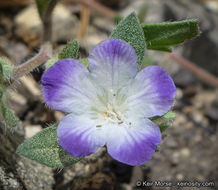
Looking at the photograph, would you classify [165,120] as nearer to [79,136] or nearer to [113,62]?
[113,62]

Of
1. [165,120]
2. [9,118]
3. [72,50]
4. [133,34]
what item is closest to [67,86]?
[72,50]

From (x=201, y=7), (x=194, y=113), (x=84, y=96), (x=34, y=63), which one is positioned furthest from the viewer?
(x=201, y=7)

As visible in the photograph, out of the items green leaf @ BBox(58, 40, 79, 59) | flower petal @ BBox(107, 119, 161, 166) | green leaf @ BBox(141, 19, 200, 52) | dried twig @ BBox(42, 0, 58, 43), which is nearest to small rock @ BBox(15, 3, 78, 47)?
dried twig @ BBox(42, 0, 58, 43)

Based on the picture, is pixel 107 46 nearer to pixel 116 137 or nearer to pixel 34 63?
pixel 116 137

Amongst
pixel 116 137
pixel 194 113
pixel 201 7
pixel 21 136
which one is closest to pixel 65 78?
pixel 116 137

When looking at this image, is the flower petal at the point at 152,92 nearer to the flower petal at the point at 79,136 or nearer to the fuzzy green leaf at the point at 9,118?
the flower petal at the point at 79,136

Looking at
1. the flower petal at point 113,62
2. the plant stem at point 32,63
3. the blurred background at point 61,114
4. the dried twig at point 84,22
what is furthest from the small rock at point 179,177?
the dried twig at point 84,22

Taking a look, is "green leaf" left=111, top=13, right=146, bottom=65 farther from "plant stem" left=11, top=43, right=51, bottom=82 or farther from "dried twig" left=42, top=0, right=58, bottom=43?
"dried twig" left=42, top=0, right=58, bottom=43

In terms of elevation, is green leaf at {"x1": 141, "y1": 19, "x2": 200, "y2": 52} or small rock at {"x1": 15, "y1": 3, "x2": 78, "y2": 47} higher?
green leaf at {"x1": 141, "y1": 19, "x2": 200, "y2": 52}
